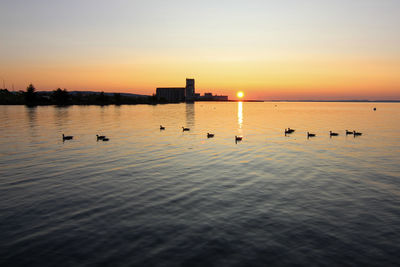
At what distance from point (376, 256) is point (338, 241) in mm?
1782

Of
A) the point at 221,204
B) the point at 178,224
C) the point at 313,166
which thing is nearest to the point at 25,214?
the point at 178,224

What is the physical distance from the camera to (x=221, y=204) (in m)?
19.5

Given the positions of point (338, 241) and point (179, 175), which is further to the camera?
point (179, 175)

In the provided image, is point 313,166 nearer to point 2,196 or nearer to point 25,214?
point 25,214

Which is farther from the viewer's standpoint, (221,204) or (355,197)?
(355,197)

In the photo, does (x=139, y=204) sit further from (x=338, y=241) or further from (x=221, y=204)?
(x=338, y=241)

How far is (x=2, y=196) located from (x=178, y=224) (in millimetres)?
14795

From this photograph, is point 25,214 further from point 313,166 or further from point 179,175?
point 313,166

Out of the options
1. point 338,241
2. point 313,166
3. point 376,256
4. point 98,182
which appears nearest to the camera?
point 376,256

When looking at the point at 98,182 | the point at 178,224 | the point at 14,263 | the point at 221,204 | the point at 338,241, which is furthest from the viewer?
the point at 98,182

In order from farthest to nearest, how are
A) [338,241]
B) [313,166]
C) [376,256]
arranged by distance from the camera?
1. [313,166]
2. [338,241]
3. [376,256]

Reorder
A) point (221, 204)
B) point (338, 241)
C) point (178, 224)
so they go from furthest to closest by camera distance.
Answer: point (221, 204)
point (178, 224)
point (338, 241)

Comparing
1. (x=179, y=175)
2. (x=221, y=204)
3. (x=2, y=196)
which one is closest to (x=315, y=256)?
(x=221, y=204)

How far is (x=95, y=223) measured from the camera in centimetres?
1636
